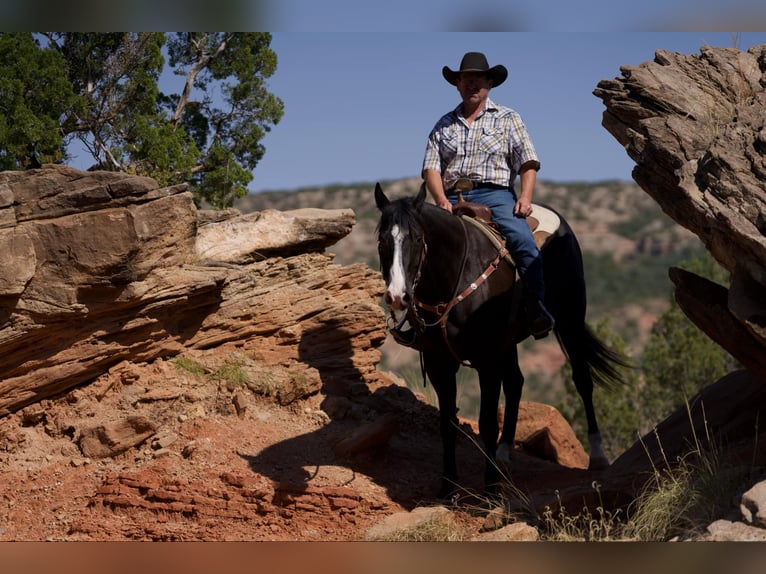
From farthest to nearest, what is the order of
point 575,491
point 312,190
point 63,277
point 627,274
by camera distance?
point 312,190 → point 627,274 → point 63,277 → point 575,491

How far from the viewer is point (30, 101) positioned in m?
11.1

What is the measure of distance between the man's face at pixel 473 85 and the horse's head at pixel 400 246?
1917 mm

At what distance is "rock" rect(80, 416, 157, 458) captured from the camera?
9117 millimetres

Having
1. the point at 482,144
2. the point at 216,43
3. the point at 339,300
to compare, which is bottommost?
the point at 339,300

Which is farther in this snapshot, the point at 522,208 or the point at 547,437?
the point at 547,437

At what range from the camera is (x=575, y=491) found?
8.11 m

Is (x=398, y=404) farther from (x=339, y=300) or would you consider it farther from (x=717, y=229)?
(x=717, y=229)

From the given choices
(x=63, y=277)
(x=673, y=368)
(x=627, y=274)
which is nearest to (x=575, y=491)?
(x=63, y=277)

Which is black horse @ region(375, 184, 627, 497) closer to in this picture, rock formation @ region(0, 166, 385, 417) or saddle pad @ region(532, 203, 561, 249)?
saddle pad @ region(532, 203, 561, 249)

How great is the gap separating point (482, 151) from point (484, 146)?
0.05m

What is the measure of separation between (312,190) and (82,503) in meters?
65.1

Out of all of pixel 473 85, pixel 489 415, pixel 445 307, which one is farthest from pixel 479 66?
pixel 489 415

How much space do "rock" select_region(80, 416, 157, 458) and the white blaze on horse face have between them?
323 cm

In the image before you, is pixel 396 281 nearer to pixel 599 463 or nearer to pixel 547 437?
pixel 599 463
